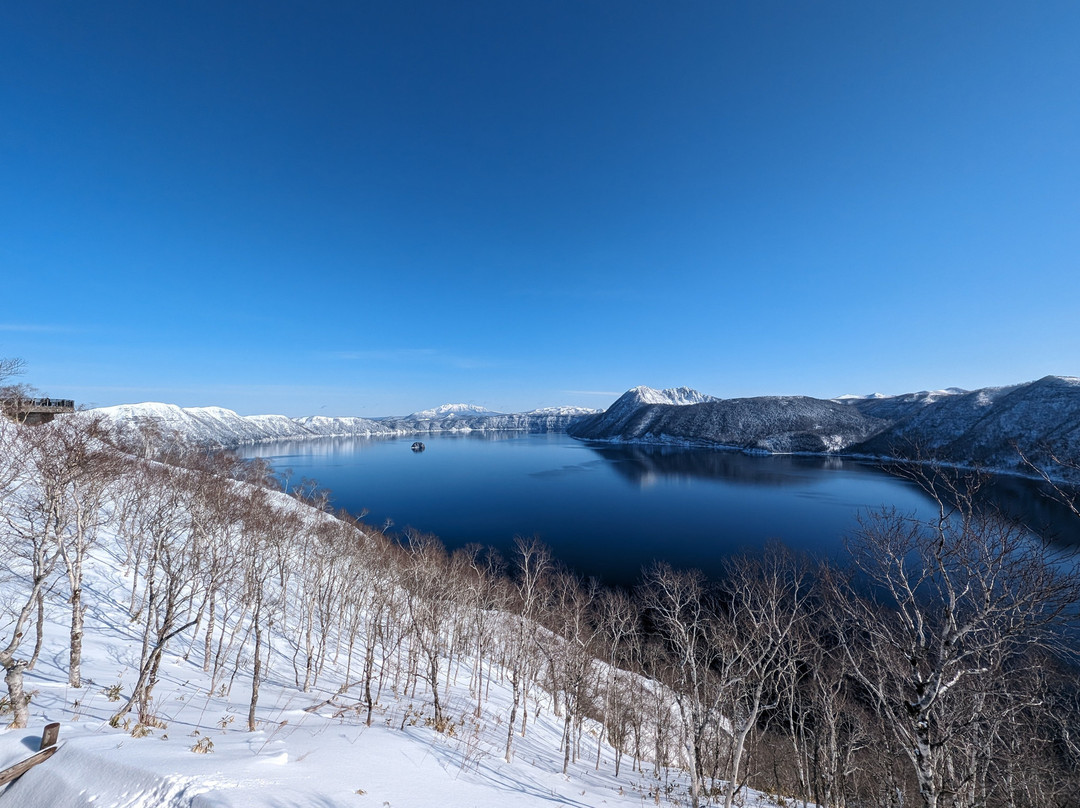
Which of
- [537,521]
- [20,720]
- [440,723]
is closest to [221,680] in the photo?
[440,723]

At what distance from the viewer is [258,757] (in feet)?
25.4

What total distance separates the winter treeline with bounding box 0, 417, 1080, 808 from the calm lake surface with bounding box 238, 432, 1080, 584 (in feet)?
40.4

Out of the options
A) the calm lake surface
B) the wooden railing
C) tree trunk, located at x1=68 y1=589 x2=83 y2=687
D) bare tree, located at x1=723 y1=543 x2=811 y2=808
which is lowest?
the calm lake surface

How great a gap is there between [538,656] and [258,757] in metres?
23.8

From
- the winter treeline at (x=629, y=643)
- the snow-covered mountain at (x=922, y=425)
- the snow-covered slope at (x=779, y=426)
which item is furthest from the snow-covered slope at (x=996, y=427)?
the winter treeline at (x=629, y=643)

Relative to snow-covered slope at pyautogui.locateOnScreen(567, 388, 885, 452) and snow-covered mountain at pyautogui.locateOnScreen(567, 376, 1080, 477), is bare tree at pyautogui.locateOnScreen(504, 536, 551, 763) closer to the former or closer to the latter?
snow-covered mountain at pyautogui.locateOnScreen(567, 376, 1080, 477)

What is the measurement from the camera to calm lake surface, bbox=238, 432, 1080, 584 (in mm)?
51094

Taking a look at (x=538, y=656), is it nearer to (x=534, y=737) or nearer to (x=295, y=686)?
(x=534, y=737)

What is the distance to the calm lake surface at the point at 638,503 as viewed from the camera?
168ft

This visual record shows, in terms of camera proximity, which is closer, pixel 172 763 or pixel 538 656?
pixel 172 763

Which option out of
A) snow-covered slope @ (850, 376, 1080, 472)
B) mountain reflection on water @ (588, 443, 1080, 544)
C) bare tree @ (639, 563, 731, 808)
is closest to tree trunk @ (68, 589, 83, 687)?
bare tree @ (639, 563, 731, 808)

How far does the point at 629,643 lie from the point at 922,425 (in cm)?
15507

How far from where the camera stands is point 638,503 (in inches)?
2980

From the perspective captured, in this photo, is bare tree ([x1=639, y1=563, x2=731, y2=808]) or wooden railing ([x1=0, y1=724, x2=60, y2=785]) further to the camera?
bare tree ([x1=639, y1=563, x2=731, y2=808])
